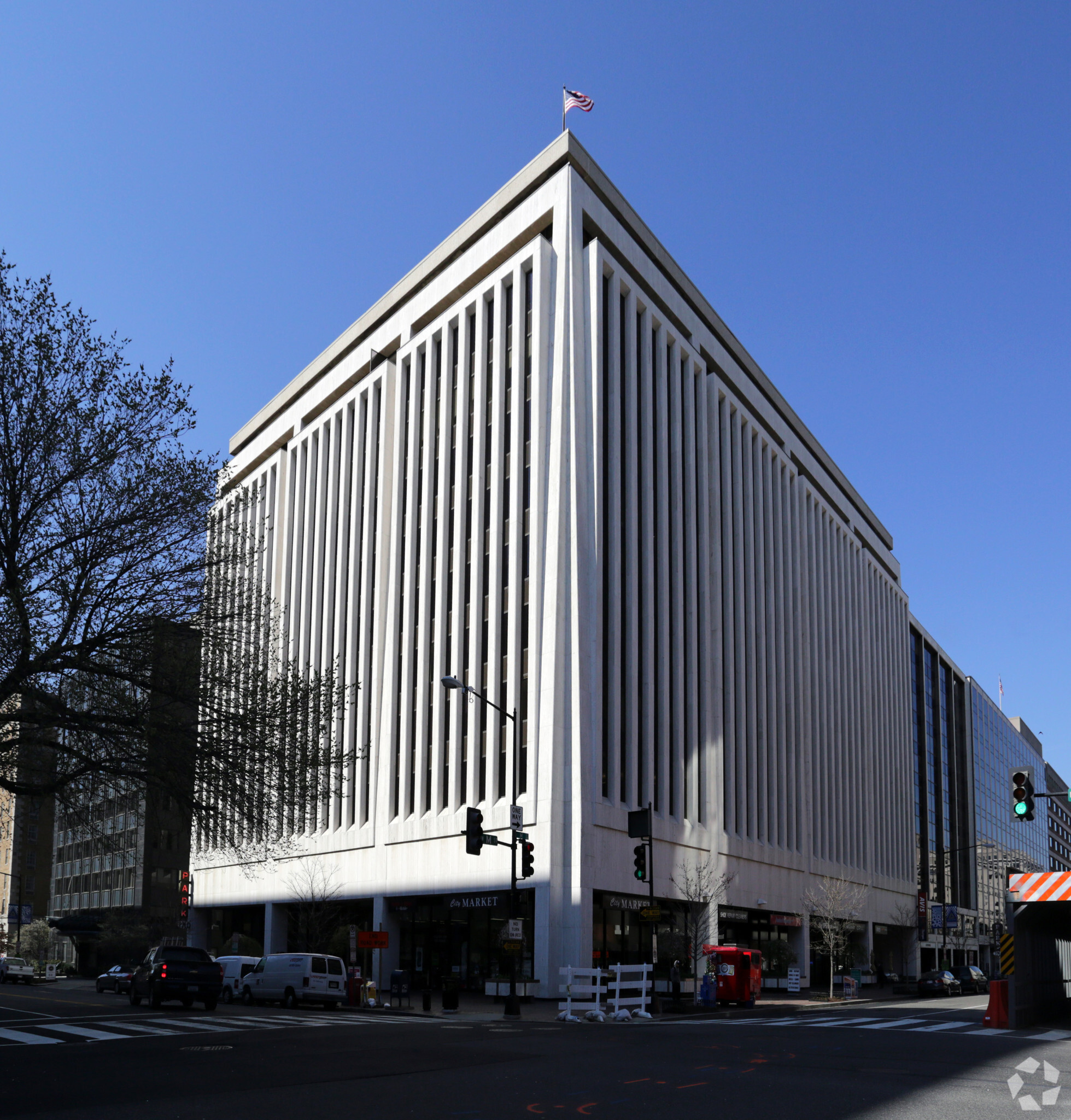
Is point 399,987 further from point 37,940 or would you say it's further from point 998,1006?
point 37,940

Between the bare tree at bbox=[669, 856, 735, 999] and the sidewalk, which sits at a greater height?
the bare tree at bbox=[669, 856, 735, 999]

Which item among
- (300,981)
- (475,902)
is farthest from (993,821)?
(300,981)

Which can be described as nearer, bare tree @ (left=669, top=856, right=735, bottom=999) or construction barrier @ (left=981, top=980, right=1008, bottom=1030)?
construction barrier @ (left=981, top=980, right=1008, bottom=1030)

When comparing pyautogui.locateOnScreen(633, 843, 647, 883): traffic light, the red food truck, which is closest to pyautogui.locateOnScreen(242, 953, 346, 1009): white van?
pyautogui.locateOnScreen(633, 843, 647, 883): traffic light

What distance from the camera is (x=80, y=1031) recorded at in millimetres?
22219

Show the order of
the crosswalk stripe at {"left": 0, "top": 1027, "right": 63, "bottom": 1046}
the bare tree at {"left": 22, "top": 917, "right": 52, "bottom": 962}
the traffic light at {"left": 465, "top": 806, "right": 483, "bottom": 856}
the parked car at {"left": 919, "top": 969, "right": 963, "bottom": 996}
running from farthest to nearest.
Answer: the bare tree at {"left": 22, "top": 917, "right": 52, "bottom": 962}
the parked car at {"left": 919, "top": 969, "right": 963, "bottom": 996}
the traffic light at {"left": 465, "top": 806, "right": 483, "bottom": 856}
the crosswalk stripe at {"left": 0, "top": 1027, "right": 63, "bottom": 1046}

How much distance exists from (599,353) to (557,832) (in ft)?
64.4

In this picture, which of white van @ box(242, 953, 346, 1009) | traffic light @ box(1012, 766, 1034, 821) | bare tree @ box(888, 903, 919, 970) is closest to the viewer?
traffic light @ box(1012, 766, 1034, 821)

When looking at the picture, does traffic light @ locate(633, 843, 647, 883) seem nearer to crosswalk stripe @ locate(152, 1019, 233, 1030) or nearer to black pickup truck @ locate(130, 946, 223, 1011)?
crosswalk stripe @ locate(152, 1019, 233, 1030)

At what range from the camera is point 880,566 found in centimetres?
9188

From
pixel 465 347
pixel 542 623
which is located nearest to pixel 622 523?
pixel 542 623

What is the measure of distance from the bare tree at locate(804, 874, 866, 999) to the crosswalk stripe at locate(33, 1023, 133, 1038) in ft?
138

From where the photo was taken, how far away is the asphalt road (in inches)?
454

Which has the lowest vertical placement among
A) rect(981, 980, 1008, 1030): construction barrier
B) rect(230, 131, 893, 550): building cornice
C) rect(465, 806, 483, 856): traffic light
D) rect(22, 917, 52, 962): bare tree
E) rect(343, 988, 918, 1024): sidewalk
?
rect(22, 917, 52, 962): bare tree
